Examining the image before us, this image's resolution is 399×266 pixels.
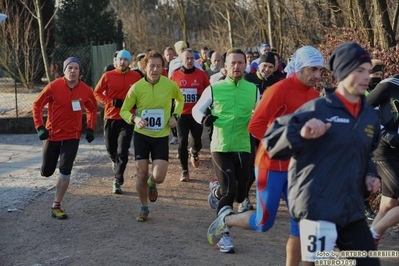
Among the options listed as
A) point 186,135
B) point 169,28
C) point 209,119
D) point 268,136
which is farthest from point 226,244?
point 169,28

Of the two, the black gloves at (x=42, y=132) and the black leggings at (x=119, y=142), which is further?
the black leggings at (x=119, y=142)

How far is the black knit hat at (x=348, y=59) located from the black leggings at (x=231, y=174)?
2663mm

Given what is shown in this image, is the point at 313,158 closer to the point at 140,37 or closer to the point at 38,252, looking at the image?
the point at 38,252

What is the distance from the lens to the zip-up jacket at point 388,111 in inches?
251

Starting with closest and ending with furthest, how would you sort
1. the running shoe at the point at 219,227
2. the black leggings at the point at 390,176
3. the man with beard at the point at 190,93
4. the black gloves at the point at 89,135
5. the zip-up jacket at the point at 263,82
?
the black leggings at the point at 390,176, the running shoe at the point at 219,227, the black gloves at the point at 89,135, the zip-up jacket at the point at 263,82, the man with beard at the point at 190,93

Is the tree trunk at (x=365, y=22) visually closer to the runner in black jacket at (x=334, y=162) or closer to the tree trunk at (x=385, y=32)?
the tree trunk at (x=385, y=32)

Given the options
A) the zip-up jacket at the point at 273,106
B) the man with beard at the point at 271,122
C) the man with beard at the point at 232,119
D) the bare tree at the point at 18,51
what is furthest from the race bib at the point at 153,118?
the bare tree at the point at 18,51

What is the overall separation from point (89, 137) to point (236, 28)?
2950cm

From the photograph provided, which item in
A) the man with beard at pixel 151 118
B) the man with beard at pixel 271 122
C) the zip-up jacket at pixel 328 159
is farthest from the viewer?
the man with beard at pixel 151 118

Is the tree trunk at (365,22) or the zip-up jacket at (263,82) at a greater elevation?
the tree trunk at (365,22)

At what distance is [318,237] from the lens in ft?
14.6

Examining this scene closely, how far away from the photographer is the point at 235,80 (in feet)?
24.0

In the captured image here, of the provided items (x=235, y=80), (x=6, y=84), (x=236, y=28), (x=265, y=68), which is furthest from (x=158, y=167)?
(x=236, y=28)

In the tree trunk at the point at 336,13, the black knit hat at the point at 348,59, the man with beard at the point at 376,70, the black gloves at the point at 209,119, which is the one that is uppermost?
the tree trunk at the point at 336,13
